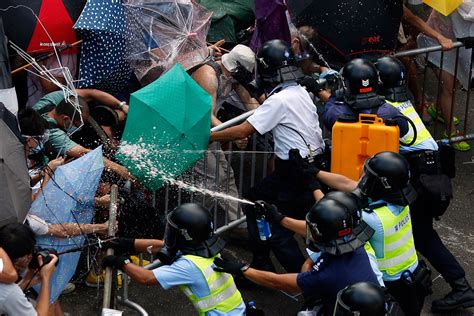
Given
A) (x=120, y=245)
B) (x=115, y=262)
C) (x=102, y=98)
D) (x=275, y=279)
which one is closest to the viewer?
(x=115, y=262)

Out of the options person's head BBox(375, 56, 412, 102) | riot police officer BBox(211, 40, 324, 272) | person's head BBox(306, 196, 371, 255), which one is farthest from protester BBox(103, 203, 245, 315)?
person's head BBox(375, 56, 412, 102)

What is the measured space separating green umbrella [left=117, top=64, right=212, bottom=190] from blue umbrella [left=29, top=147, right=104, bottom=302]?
66cm

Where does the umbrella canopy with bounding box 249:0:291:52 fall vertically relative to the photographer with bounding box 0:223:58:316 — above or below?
above

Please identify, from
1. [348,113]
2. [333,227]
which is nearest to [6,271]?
[333,227]

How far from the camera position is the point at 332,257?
6844 millimetres

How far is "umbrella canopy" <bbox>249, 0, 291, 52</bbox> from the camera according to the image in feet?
32.2

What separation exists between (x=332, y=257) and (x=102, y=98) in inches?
122

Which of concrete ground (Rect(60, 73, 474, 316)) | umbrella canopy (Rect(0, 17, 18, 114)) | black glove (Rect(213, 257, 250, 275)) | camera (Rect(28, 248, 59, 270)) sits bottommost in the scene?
concrete ground (Rect(60, 73, 474, 316))

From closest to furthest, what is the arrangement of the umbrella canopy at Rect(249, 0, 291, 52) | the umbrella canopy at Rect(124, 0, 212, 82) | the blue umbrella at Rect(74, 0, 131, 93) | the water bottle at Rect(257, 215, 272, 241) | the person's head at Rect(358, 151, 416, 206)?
1. the person's head at Rect(358, 151, 416, 206)
2. the water bottle at Rect(257, 215, 272, 241)
3. the blue umbrella at Rect(74, 0, 131, 93)
4. the umbrella canopy at Rect(124, 0, 212, 82)
5. the umbrella canopy at Rect(249, 0, 291, 52)

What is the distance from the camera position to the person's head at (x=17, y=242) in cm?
659

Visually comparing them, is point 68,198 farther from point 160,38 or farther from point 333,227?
point 160,38

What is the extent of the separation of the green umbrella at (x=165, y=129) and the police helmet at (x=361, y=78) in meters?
1.05

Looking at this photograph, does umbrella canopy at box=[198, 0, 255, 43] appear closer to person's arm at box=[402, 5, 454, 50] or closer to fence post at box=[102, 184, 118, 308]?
person's arm at box=[402, 5, 454, 50]

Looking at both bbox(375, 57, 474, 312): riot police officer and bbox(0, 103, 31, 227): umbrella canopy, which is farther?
bbox(375, 57, 474, 312): riot police officer
